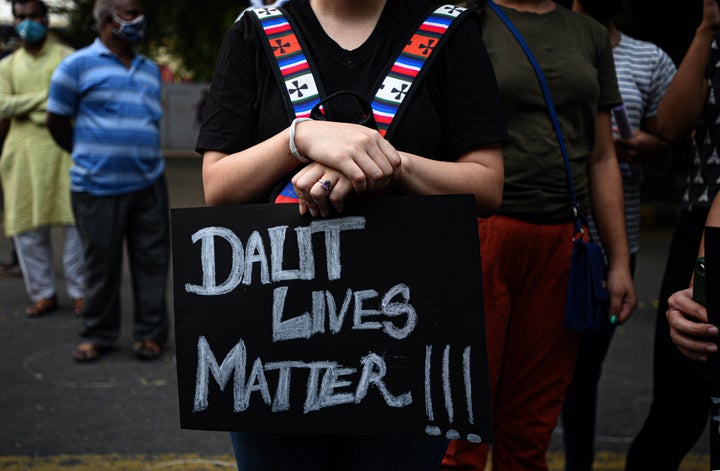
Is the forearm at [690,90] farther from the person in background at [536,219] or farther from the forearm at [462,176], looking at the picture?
the forearm at [462,176]

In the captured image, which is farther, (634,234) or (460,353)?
(634,234)

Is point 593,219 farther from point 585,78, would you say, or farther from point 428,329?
point 428,329

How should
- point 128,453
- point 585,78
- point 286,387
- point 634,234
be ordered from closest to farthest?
point 286,387
point 585,78
point 634,234
point 128,453

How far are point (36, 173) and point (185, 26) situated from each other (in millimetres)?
12678

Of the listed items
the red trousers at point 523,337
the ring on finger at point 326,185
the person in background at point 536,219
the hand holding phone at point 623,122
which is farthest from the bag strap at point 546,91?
the ring on finger at point 326,185

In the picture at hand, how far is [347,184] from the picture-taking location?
142 centimetres

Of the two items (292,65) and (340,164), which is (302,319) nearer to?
(340,164)

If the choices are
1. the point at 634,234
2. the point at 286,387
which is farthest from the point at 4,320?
the point at 286,387

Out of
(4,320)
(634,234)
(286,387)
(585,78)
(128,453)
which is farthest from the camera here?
(4,320)

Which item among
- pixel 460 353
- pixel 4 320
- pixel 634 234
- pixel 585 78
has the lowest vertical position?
pixel 4 320

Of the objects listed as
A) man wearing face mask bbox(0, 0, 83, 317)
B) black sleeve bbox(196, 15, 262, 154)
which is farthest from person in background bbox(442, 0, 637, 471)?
man wearing face mask bbox(0, 0, 83, 317)

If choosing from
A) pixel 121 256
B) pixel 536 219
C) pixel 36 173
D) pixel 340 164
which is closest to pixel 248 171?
pixel 340 164

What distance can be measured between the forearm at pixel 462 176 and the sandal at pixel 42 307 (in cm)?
509

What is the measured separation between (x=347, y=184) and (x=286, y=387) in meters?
0.41
